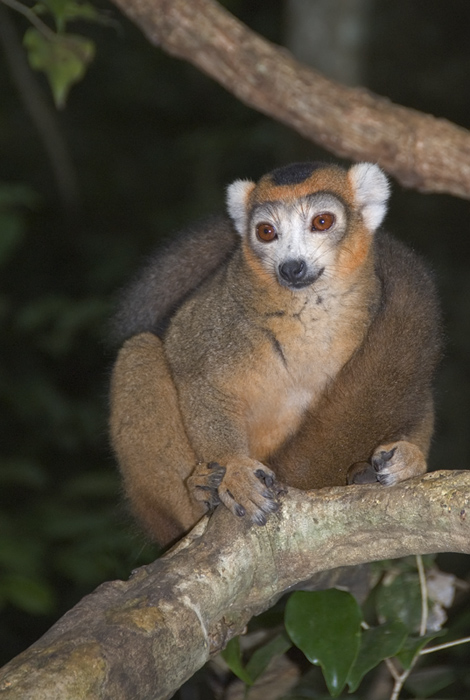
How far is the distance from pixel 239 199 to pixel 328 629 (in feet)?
6.24

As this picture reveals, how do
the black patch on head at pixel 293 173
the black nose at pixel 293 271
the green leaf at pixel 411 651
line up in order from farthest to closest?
the black patch on head at pixel 293 173 → the black nose at pixel 293 271 → the green leaf at pixel 411 651

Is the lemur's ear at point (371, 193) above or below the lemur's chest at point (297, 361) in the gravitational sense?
above

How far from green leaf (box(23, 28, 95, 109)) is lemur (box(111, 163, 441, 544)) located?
3.17 ft

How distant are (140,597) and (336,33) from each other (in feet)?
14.9

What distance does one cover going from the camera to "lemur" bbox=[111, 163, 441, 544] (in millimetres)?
3248

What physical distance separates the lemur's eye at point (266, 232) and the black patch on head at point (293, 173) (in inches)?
8.2

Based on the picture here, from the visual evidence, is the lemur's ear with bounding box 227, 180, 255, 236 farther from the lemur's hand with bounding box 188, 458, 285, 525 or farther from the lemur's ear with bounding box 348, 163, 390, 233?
the lemur's hand with bounding box 188, 458, 285, 525

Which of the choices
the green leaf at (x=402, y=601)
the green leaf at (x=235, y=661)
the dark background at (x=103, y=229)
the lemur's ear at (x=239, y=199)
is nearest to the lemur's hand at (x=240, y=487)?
the green leaf at (x=235, y=661)

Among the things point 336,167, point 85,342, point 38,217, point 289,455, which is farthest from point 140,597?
point 38,217

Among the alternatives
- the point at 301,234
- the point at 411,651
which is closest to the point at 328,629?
the point at 411,651

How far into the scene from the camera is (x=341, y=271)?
11.9 feet

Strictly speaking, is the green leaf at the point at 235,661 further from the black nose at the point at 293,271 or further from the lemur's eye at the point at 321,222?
the lemur's eye at the point at 321,222

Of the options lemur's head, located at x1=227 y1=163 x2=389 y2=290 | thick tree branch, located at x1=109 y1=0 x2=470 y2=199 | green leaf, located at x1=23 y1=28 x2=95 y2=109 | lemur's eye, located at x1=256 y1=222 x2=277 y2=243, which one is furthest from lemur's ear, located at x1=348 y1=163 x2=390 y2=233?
green leaf, located at x1=23 y1=28 x2=95 y2=109

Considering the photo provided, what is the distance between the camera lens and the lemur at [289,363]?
325cm
